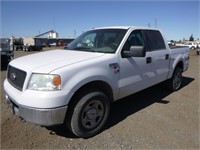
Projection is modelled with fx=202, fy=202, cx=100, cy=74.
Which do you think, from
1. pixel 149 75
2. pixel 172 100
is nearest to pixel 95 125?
pixel 149 75

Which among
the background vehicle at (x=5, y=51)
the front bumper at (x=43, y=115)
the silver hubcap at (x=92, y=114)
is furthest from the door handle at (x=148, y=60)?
the background vehicle at (x=5, y=51)

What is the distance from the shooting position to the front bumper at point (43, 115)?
9.11 ft

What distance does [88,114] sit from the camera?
133 inches

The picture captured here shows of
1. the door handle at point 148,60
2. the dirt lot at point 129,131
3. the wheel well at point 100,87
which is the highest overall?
the door handle at point 148,60

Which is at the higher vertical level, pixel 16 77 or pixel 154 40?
pixel 154 40

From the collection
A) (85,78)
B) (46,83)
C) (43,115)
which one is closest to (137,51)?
(85,78)

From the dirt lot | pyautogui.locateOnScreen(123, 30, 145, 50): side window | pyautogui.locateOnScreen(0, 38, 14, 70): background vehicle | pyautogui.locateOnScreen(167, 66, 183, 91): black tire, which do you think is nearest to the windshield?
pyautogui.locateOnScreen(123, 30, 145, 50): side window

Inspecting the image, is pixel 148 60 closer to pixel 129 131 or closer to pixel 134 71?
pixel 134 71

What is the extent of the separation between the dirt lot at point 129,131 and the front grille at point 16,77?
2.95 ft

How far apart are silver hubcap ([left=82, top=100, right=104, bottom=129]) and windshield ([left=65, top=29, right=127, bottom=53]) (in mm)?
1040

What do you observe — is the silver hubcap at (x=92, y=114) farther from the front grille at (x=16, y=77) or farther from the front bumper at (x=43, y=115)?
the front grille at (x=16, y=77)

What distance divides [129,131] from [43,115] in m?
1.63

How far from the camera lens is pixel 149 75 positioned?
4.59 meters

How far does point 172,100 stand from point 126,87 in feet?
6.66
